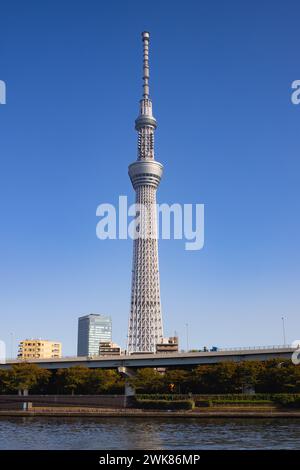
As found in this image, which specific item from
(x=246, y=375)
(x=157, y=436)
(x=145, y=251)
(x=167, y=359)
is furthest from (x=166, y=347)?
(x=157, y=436)

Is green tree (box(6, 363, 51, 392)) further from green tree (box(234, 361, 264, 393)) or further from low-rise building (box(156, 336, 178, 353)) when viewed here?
low-rise building (box(156, 336, 178, 353))

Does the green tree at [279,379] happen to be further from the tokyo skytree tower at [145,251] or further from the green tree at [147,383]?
the tokyo skytree tower at [145,251]

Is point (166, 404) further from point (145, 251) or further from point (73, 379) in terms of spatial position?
point (145, 251)

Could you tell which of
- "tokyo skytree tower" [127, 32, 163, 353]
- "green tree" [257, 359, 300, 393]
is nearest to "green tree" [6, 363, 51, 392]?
"green tree" [257, 359, 300, 393]

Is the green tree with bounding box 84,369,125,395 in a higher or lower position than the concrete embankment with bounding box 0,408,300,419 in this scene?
higher

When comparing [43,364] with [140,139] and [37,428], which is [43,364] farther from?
[140,139]

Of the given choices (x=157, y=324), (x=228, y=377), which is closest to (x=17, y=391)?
(x=228, y=377)

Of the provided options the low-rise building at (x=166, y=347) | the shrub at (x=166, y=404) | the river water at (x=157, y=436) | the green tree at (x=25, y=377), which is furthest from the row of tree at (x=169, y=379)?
the low-rise building at (x=166, y=347)

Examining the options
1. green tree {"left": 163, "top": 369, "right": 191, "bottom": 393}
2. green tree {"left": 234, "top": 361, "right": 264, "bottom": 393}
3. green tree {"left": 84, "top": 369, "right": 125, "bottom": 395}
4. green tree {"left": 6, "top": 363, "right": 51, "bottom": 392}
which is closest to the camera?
green tree {"left": 234, "top": 361, "right": 264, "bottom": 393}
